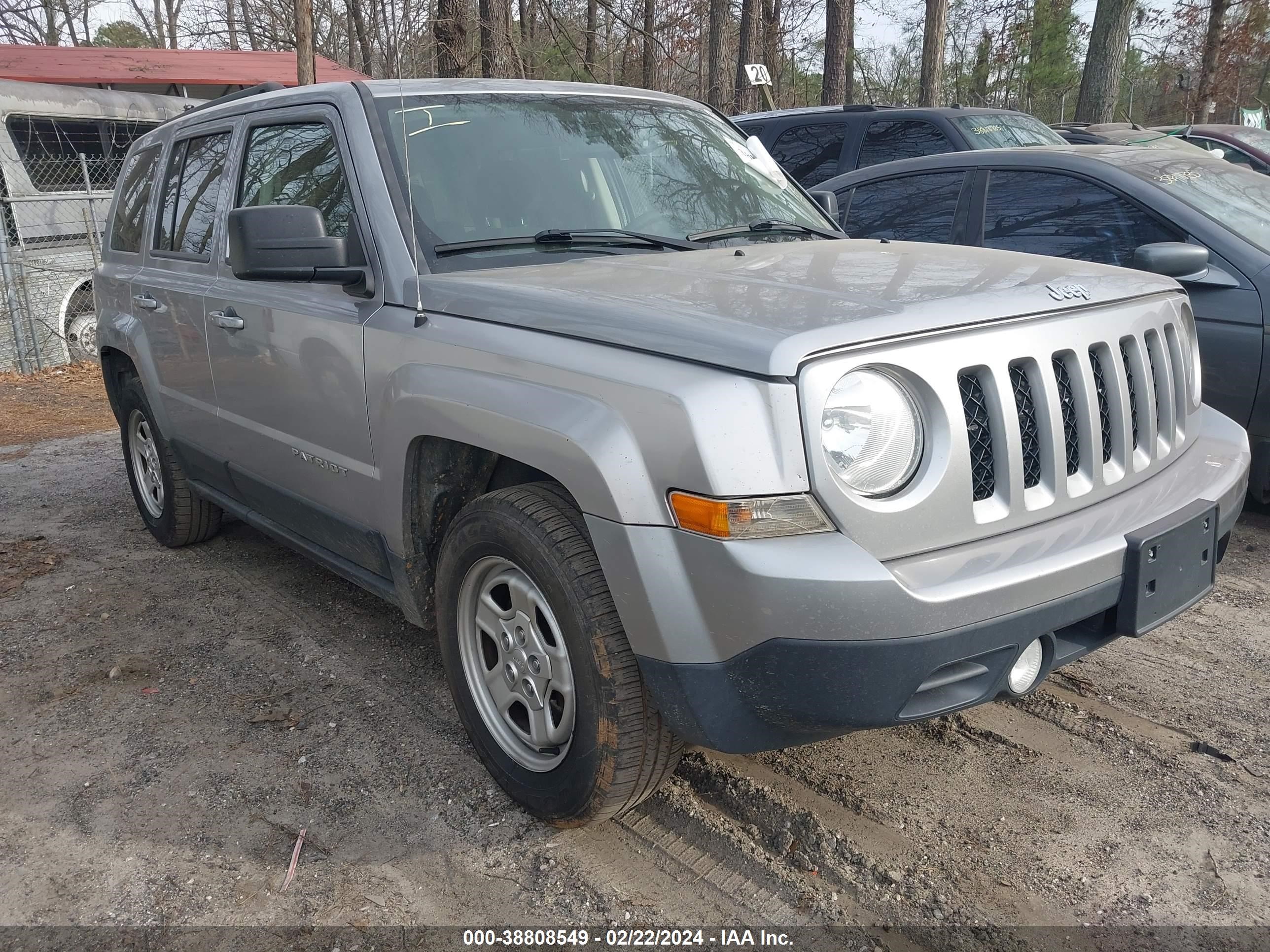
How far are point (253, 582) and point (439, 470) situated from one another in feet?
6.97

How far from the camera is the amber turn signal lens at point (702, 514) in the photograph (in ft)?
6.66

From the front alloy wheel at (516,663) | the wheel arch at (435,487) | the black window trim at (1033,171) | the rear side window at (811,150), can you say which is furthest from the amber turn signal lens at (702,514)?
the rear side window at (811,150)

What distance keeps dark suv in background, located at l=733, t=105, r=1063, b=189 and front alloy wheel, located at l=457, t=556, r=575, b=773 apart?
5.80 meters

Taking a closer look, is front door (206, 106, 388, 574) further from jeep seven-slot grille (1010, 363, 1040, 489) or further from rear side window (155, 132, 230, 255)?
jeep seven-slot grille (1010, 363, 1040, 489)

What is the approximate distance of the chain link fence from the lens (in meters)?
10.4

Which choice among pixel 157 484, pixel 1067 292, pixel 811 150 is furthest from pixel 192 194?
pixel 811 150

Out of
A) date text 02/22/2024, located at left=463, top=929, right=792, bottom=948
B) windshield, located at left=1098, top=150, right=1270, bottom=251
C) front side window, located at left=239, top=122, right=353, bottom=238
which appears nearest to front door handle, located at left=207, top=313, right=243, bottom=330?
front side window, located at left=239, top=122, right=353, bottom=238

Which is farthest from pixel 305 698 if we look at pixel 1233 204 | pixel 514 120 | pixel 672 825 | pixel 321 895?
pixel 1233 204

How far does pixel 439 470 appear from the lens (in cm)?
292

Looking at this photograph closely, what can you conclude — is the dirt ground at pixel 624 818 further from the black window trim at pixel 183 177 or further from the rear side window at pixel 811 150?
the rear side window at pixel 811 150

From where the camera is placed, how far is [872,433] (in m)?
2.12

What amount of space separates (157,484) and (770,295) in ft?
12.7

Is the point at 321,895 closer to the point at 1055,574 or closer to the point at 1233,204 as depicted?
the point at 1055,574

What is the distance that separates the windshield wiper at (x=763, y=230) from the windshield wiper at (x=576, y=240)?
9cm
